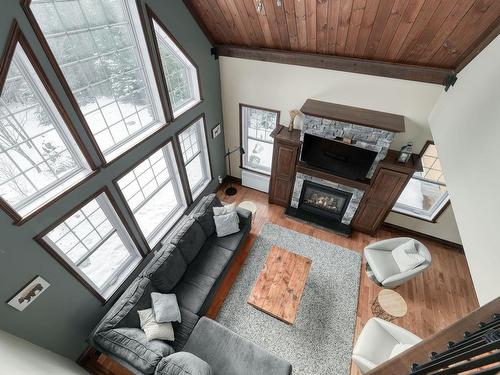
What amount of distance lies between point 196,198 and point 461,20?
478 centimetres

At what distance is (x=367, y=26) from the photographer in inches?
120

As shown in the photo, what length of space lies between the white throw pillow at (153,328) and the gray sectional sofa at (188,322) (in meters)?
0.06

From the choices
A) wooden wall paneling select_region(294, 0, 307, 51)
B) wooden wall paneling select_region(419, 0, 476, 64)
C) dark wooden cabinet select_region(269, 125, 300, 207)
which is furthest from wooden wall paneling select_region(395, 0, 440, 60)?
dark wooden cabinet select_region(269, 125, 300, 207)

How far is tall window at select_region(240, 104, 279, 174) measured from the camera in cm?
508

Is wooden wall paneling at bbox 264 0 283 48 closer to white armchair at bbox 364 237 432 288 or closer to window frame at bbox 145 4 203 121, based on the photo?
window frame at bbox 145 4 203 121

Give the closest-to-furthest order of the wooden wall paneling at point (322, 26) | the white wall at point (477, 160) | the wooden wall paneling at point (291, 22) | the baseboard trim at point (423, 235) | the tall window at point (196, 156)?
the white wall at point (477, 160) < the wooden wall paneling at point (322, 26) < the wooden wall paneling at point (291, 22) < the tall window at point (196, 156) < the baseboard trim at point (423, 235)

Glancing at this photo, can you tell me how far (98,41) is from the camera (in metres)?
2.71

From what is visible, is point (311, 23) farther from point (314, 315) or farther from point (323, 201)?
point (314, 315)

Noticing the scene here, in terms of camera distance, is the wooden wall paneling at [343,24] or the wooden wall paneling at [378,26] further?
the wooden wall paneling at [343,24]

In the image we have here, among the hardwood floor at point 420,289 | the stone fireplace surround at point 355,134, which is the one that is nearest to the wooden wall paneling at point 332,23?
the stone fireplace surround at point 355,134

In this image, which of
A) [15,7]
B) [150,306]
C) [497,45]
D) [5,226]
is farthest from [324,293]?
[15,7]

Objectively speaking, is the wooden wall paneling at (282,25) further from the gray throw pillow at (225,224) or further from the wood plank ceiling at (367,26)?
the gray throw pillow at (225,224)

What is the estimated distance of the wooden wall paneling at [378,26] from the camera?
2.72 meters

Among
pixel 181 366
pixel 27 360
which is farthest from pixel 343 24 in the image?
pixel 27 360
